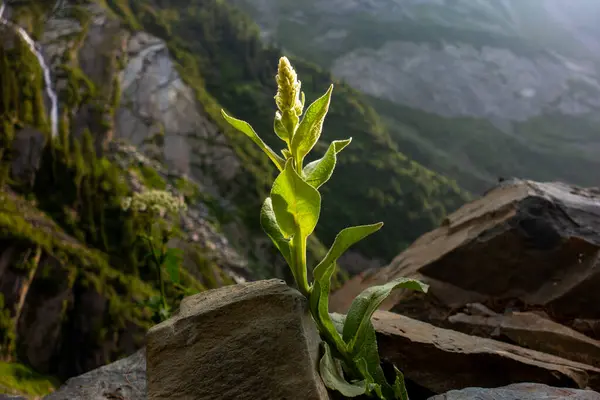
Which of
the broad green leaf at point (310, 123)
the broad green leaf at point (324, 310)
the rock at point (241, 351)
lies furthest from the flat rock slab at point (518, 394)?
the broad green leaf at point (310, 123)

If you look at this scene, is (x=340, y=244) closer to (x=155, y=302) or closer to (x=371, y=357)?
(x=371, y=357)

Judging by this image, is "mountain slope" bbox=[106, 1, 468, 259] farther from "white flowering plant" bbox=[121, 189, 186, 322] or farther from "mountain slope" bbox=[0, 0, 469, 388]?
"white flowering plant" bbox=[121, 189, 186, 322]

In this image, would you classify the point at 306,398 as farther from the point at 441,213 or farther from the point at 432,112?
the point at 432,112

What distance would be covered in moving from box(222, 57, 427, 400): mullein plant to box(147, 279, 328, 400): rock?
0.09 metres

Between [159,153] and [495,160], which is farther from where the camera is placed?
[495,160]

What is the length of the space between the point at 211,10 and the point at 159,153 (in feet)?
48.6

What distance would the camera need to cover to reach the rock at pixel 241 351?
172cm

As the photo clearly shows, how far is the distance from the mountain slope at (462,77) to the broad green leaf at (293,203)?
3820cm

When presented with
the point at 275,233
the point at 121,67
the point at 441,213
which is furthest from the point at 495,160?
the point at 275,233

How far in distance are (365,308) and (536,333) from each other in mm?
1940

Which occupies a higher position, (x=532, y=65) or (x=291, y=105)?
(x=291, y=105)

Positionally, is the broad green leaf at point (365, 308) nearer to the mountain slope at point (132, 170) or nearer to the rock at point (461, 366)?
the rock at point (461, 366)

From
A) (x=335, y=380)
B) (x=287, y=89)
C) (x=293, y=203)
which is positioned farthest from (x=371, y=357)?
(x=287, y=89)

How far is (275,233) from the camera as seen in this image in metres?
1.89
